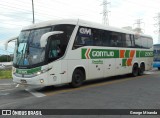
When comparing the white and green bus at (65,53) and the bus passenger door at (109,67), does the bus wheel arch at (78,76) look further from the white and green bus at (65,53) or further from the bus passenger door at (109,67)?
the bus passenger door at (109,67)

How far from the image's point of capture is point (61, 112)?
8000 millimetres

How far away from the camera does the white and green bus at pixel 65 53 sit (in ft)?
39.5

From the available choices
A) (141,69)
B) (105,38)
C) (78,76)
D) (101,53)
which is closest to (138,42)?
(141,69)

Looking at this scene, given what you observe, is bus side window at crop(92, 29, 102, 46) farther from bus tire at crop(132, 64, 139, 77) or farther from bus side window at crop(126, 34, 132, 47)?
bus tire at crop(132, 64, 139, 77)

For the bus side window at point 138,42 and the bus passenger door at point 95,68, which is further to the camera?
the bus side window at point 138,42

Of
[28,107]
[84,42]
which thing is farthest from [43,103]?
[84,42]

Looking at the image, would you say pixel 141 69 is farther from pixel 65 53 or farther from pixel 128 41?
pixel 65 53

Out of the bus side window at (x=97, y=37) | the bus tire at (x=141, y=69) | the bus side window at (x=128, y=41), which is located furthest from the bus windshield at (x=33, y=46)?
the bus tire at (x=141, y=69)

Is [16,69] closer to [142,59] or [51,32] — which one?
[51,32]

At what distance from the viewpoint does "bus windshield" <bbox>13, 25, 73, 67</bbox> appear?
12102 mm

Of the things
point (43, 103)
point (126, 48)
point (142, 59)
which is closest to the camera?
point (43, 103)

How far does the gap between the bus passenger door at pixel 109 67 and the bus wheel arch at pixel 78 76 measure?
2.25 m

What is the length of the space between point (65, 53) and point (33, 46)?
60.6 inches

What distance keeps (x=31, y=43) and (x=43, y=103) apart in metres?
4.01
